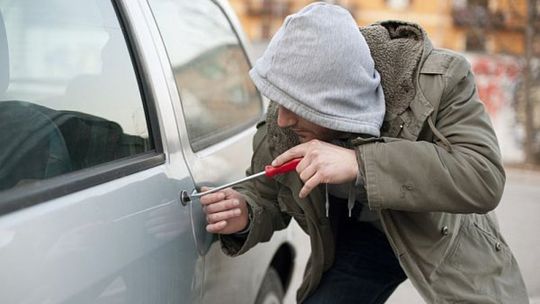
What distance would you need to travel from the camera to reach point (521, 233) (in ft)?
20.2

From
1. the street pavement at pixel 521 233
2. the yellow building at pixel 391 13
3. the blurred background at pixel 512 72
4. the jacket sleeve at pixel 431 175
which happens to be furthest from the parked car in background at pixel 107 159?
the yellow building at pixel 391 13

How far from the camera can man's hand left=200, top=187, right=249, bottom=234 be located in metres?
2.09

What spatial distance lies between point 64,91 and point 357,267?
41.8 inches

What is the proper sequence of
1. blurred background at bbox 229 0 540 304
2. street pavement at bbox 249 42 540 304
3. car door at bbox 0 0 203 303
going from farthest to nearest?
blurred background at bbox 229 0 540 304 < street pavement at bbox 249 42 540 304 < car door at bbox 0 0 203 303

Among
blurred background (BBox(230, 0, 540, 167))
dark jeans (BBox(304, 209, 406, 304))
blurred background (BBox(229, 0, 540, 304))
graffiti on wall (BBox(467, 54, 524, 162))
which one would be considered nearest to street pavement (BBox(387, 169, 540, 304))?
blurred background (BBox(229, 0, 540, 304))

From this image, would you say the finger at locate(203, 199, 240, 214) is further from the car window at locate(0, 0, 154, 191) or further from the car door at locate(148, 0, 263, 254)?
the car window at locate(0, 0, 154, 191)

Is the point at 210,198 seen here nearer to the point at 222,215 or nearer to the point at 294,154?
the point at 222,215

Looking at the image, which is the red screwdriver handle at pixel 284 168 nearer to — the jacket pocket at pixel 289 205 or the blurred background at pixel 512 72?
the jacket pocket at pixel 289 205

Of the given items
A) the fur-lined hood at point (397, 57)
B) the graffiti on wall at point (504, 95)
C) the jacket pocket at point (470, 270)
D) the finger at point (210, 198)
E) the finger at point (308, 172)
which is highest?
the fur-lined hood at point (397, 57)

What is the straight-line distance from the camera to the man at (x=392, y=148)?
5.96 feet

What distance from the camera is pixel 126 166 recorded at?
1.81m

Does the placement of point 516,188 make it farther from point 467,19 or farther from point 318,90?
point 318,90

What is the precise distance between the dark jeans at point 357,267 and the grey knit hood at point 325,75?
57cm

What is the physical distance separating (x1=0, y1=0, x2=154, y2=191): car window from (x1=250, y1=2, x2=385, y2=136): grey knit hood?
389mm
